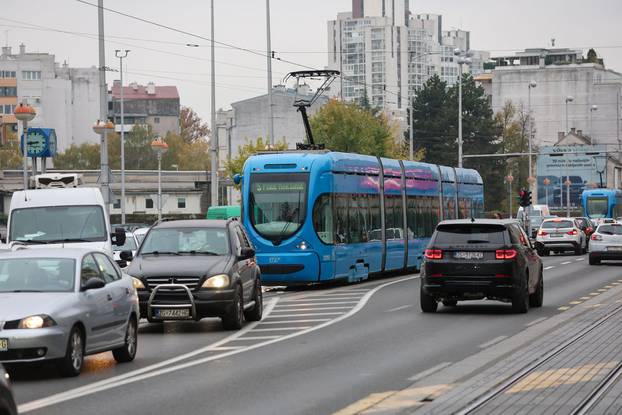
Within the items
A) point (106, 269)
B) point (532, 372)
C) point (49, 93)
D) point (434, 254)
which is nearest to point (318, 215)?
point (434, 254)

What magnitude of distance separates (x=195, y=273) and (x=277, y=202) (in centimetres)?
1343

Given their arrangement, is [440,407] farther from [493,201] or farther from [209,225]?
[493,201]

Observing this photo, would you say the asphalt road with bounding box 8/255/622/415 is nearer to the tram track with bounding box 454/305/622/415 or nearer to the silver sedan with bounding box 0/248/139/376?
the silver sedan with bounding box 0/248/139/376

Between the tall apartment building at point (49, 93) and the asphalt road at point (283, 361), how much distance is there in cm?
14813

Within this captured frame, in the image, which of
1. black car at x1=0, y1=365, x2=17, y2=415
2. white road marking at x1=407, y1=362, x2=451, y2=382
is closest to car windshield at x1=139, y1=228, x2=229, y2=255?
A: white road marking at x1=407, y1=362, x2=451, y2=382

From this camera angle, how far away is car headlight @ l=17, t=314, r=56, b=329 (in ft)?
48.3

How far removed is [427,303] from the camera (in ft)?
83.4

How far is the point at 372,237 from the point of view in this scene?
38656 millimetres

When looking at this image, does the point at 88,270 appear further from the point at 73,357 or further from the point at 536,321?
the point at 536,321

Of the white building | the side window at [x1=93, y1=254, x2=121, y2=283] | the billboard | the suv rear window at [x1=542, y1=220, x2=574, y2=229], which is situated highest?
the white building

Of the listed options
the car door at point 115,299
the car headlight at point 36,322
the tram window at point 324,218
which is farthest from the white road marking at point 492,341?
the tram window at point 324,218

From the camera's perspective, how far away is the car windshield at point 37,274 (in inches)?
626

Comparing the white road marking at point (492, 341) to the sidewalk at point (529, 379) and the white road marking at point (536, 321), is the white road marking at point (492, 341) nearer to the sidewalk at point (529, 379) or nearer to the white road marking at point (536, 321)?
the sidewalk at point (529, 379)

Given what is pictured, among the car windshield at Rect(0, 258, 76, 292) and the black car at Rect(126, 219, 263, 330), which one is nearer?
the car windshield at Rect(0, 258, 76, 292)
